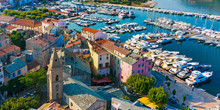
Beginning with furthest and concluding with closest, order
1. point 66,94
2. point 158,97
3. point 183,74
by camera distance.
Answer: point 183,74 → point 158,97 → point 66,94

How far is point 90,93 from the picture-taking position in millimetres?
31172

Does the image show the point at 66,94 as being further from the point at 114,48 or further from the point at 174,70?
the point at 174,70

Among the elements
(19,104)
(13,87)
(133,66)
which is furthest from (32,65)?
(133,66)

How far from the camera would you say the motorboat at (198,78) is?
167ft

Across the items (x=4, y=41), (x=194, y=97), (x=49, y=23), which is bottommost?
(x=194, y=97)

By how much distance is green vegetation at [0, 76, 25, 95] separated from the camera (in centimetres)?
3628

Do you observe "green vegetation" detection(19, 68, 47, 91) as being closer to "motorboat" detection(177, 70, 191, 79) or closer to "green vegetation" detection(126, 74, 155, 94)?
"green vegetation" detection(126, 74, 155, 94)

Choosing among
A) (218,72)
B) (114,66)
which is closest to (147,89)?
(114,66)

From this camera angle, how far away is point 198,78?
52.4 meters

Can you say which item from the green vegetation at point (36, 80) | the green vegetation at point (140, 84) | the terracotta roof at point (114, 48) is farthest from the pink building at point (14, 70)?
the green vegetation at point (140, 84)

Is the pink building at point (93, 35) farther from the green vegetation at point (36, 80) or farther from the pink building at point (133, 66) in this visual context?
the green vegetation at point (36, 80)

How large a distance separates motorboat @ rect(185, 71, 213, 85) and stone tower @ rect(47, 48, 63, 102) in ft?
103

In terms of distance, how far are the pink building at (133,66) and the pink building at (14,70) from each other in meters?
19.3

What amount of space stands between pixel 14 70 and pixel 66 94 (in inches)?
583
